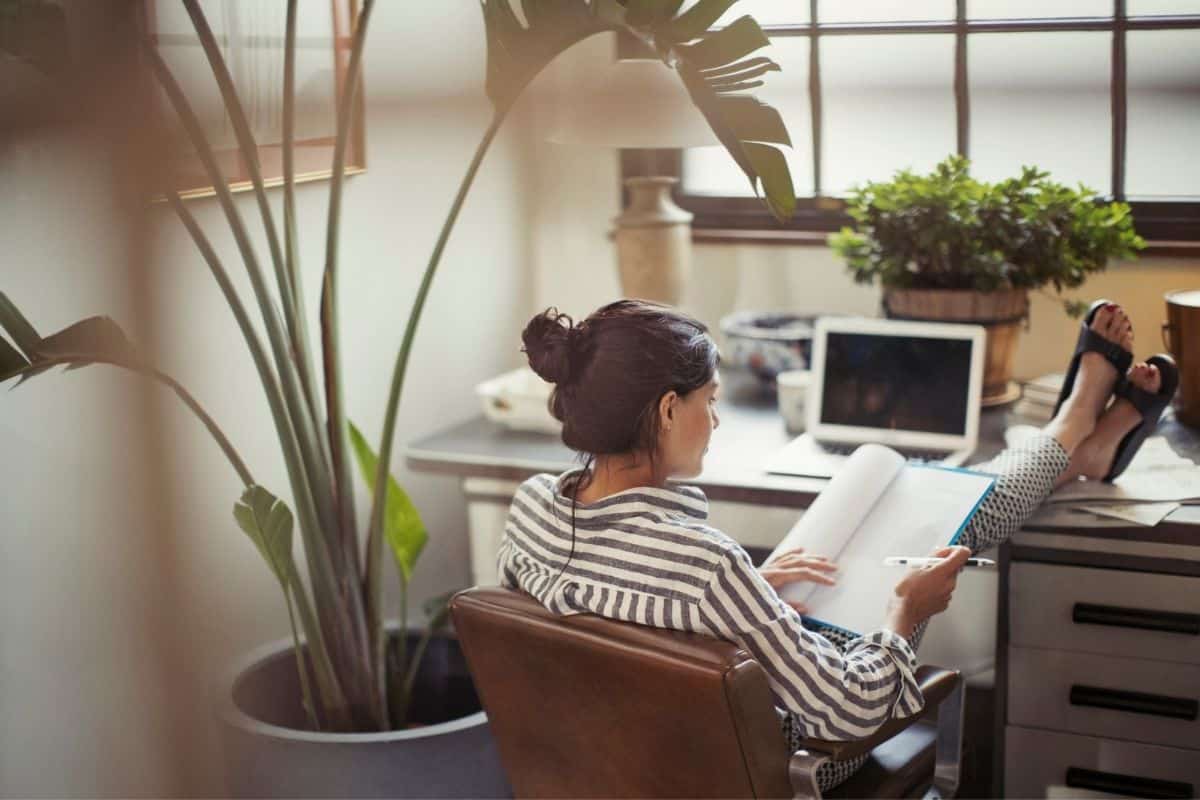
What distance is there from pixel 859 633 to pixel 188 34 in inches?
47.1

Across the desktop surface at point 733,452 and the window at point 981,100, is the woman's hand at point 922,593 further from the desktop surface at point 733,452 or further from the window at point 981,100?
the window at point 981,100

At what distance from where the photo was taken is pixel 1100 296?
2.50 metres

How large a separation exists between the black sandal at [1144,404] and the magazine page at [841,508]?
36cm

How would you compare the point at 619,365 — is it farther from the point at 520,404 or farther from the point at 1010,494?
the point at 520,404

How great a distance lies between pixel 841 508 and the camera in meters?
1.82

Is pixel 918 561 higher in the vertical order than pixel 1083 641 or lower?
higher

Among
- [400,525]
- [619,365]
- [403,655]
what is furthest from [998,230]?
[403,655]

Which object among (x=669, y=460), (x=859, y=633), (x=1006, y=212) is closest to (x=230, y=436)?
(x=669, y=460)

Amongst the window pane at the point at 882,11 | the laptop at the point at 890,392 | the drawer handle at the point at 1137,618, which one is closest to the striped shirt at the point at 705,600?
the drawer handle at the point at 1137,618

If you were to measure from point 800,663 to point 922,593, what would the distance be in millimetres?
237

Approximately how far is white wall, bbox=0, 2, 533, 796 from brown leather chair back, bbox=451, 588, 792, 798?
420 millimetres

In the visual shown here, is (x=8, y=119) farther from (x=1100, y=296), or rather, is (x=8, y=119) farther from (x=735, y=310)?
(x=1100, y=296)

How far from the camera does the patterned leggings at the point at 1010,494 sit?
5.94ft

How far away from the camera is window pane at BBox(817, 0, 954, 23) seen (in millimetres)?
2594
